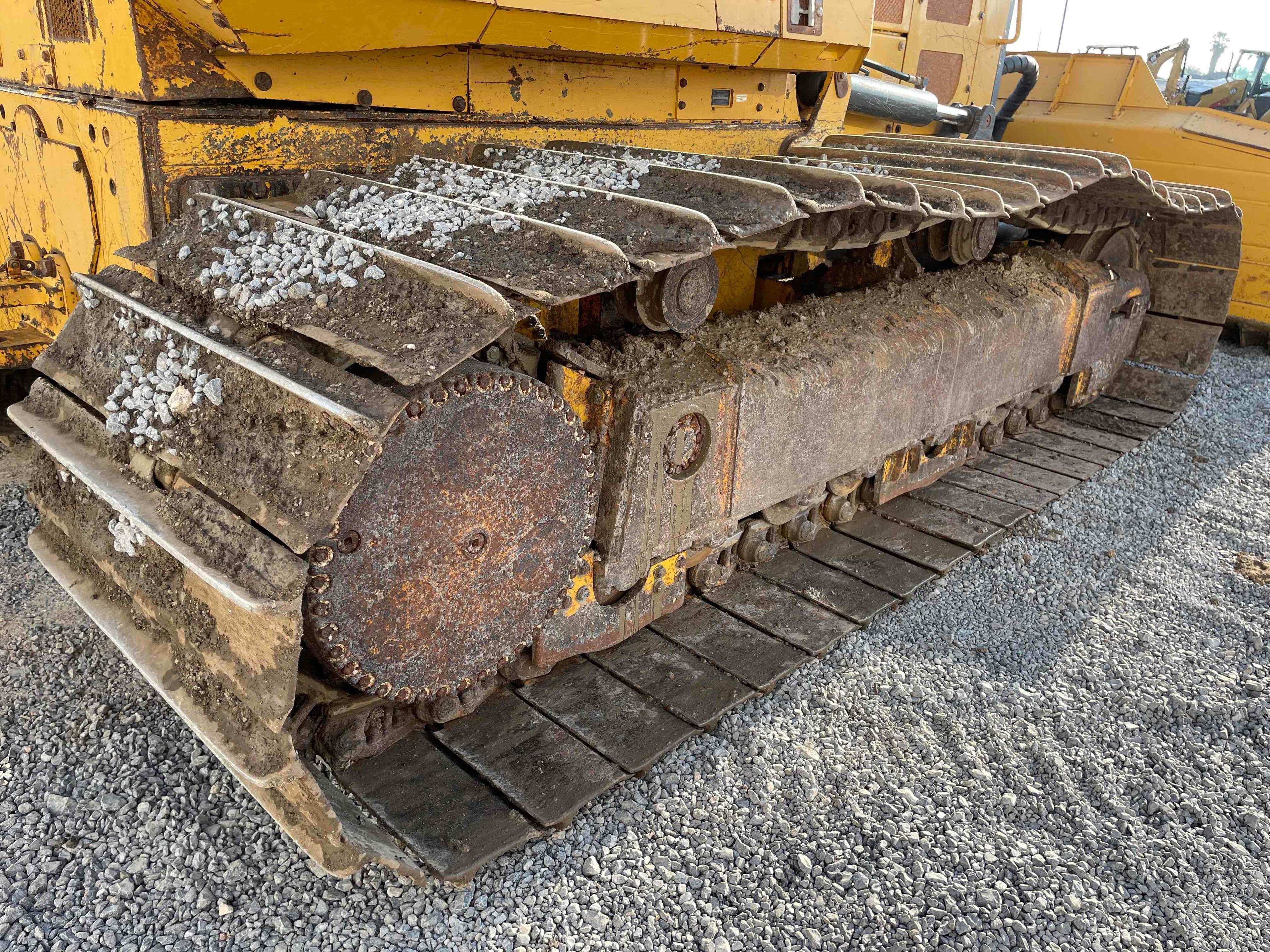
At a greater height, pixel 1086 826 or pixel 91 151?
pixel 91 151

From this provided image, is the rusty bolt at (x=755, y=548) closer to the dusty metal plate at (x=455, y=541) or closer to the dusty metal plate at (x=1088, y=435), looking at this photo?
the dusty metal plate at (x=455, y=541)

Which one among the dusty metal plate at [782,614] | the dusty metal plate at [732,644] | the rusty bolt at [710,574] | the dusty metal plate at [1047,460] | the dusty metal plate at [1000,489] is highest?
the rusty bolt at [710,574]

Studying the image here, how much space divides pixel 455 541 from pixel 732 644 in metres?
1.16

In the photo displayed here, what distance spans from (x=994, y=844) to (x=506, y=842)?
113 centimetres

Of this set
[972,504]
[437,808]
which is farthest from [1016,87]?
[437,808]

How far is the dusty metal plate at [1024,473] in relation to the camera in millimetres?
4305

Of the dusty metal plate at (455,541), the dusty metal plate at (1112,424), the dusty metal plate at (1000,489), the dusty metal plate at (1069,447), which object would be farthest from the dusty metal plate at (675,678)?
the dusty metal plate at (1112,424)

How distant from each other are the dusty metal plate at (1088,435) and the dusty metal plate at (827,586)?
2165 mm

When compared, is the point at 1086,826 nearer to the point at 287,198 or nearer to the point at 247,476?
the point at 247,476

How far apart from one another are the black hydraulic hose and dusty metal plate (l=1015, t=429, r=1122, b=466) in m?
3.78

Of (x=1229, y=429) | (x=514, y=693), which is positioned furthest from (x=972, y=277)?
(x=514, y=693)

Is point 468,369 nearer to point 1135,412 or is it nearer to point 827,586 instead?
point 827,586

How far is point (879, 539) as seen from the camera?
147 inches

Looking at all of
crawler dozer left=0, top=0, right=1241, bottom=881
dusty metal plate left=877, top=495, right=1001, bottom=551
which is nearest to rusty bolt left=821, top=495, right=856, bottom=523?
crawler dozer left=0, top=0, right=1241, bottom=881
